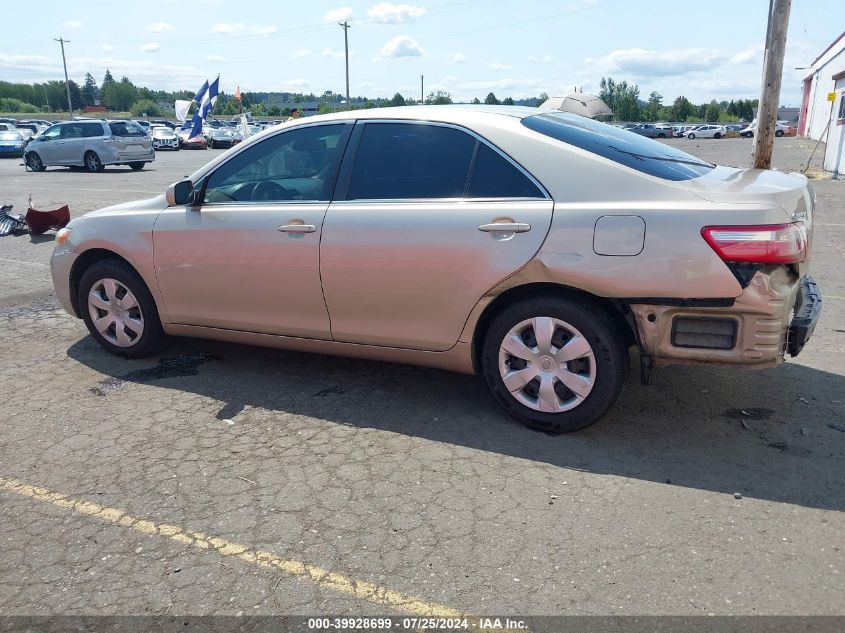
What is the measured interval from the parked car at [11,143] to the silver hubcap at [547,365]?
34.7 meters

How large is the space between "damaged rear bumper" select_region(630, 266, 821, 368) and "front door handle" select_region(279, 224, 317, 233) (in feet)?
6.18

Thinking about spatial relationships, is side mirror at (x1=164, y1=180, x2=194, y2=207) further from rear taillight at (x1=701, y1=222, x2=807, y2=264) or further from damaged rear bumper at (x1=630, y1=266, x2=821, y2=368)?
rear taillight at (x1=701, y1=222, x2=807, y2=264)

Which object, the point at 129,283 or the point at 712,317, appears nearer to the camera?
the point at 712,317

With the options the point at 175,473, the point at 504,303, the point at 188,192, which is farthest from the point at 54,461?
the point at 504,303

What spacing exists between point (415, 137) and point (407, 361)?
1.31 m

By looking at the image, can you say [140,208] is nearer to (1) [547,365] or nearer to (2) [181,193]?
(2) [181,193]

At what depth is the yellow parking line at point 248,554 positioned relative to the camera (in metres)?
2.52

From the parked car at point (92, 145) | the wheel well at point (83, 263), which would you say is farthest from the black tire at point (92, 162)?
the wheel well at point (83, 263)

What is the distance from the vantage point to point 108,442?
12.6 ft

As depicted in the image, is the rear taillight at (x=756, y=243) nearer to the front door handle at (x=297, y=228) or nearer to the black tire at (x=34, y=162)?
the front door handle at (x=297, y=228)

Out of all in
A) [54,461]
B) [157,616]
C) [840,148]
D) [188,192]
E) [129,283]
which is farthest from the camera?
[840,148]

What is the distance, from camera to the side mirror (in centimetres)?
454

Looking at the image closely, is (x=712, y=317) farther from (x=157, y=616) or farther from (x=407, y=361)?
(x=157, y=616)

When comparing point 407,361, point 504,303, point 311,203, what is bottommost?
point 407,361
